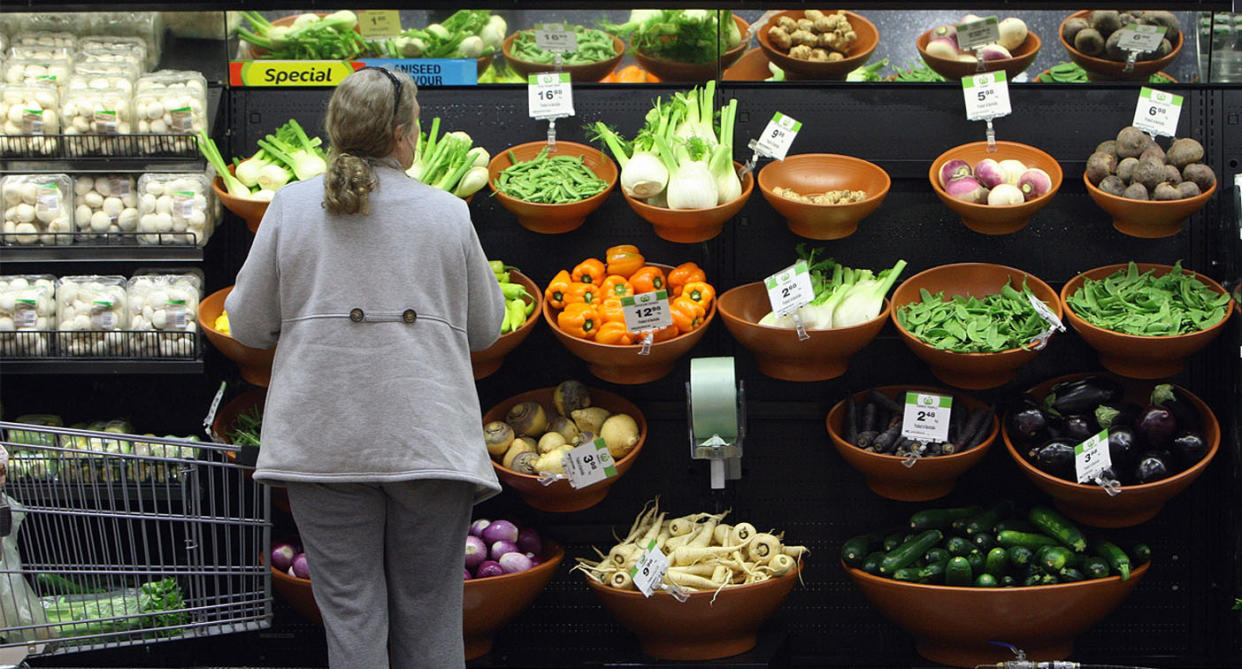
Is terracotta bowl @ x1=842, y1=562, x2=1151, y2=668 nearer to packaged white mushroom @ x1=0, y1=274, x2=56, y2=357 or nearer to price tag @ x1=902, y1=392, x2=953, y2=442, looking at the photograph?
price tag @ x1=902, y1=392, x2=953, y2=442

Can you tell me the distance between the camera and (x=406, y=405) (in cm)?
284

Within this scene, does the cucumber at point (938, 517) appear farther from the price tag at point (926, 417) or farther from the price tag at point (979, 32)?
the price tag at point (979, 32)

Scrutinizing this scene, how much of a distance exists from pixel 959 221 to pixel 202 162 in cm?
232

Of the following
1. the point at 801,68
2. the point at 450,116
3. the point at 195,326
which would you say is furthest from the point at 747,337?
the point at 195,326

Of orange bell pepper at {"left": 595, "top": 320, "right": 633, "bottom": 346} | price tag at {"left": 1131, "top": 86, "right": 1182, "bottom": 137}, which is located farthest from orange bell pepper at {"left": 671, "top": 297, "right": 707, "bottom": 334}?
price tag at {"left": 1131, "top": 86, "right": 1182, "bottom": 137}

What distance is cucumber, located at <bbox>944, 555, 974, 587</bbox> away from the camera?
3705 mm

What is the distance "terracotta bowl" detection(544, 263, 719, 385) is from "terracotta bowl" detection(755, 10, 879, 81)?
2.54 feet

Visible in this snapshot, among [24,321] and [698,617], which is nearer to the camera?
[698,617]

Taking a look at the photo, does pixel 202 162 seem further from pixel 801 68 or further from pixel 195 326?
pixel 801 68

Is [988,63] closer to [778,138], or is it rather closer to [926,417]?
[778,138]

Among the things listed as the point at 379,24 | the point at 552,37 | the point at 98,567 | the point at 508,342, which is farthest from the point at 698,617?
the point at 379,24

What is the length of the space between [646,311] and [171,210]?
4.66ft

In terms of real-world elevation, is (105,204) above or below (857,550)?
above

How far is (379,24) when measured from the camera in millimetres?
4219
